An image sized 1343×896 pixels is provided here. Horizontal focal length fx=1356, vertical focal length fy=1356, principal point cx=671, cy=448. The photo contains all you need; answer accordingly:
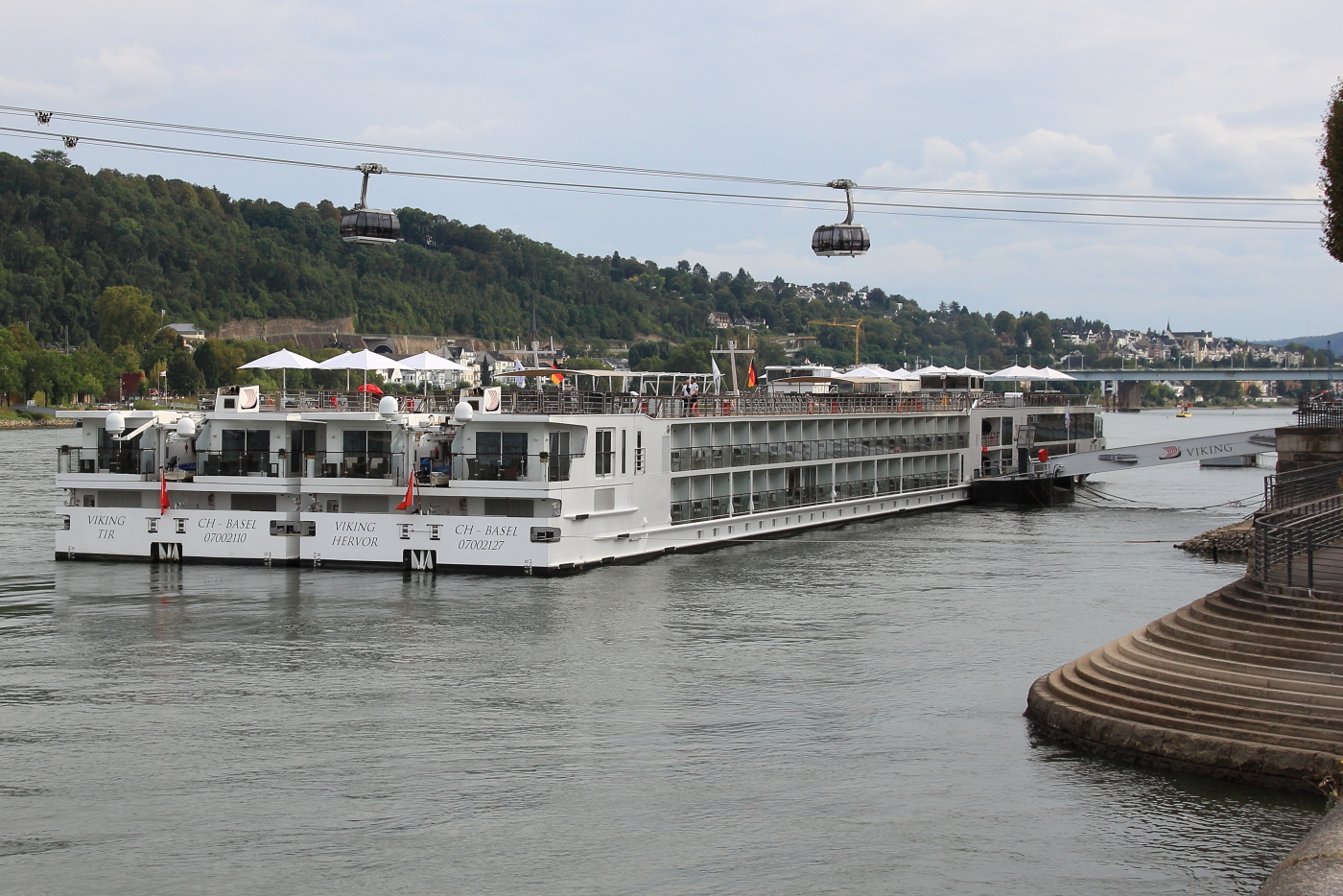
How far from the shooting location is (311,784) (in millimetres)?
18672

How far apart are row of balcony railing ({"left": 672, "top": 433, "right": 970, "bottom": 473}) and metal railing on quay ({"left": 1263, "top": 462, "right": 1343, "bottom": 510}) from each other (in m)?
17.4

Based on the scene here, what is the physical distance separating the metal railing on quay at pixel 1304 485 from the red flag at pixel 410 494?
20866 mm

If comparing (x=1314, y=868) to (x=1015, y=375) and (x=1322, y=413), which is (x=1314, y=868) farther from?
(x=1015, y=375)

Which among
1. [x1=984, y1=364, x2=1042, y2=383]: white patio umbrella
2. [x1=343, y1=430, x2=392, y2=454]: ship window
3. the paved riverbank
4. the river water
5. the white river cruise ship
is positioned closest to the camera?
the river water

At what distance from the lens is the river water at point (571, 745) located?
16.0m

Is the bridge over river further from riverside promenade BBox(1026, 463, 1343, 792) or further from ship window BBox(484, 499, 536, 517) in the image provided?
riverside promenade BBox(1026, 463, 1343, 792)

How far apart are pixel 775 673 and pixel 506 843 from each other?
1015cm

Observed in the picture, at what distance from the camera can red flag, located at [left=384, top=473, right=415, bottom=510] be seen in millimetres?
35750

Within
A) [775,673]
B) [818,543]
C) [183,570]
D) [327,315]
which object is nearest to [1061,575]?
[818,543]

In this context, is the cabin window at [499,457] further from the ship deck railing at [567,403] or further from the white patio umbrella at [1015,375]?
the white patio umbrella at [1015,375]

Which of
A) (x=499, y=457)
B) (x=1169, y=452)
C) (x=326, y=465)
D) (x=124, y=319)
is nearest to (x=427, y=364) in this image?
(x=326, y=465)

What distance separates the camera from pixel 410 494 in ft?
118

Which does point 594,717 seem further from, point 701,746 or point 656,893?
point 656,893

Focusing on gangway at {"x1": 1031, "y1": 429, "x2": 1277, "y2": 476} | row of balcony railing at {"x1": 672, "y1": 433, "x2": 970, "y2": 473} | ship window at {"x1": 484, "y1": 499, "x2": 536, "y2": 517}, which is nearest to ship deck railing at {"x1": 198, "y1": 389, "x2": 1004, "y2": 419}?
row of balcony railing at {"x1": 672, "y1": 433, "x2": 970, "y2": 473}
